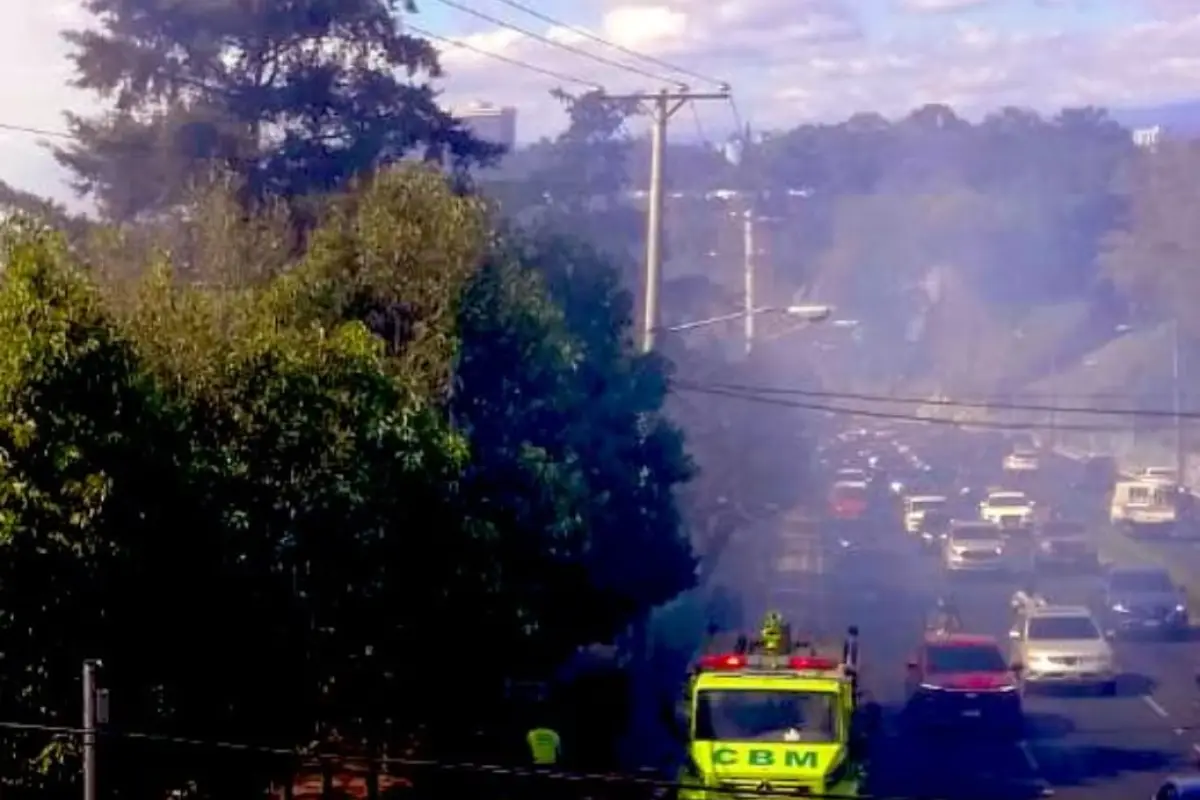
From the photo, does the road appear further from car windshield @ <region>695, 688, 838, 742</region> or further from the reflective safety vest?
the reflective safety vest

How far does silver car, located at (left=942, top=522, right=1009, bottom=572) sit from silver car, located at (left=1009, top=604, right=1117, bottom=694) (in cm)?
1617

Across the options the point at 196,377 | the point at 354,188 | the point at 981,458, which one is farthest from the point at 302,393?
the point at 981,458

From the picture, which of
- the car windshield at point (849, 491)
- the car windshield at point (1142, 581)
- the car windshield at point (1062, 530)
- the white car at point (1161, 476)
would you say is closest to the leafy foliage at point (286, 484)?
the car windshield at point (1142, 581)

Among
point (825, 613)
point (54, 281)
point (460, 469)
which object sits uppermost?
point (54, 281)

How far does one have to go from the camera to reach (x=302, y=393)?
48.9 ft

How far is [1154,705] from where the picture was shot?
97.6 feet

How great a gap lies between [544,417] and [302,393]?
612 cm

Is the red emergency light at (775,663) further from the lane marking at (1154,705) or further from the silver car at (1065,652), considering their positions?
the silver car at (1065,652)

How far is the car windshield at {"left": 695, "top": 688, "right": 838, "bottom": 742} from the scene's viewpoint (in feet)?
58.9

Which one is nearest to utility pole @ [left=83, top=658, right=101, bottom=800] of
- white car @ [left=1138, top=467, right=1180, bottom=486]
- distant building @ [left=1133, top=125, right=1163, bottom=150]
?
white car @ [left=1138, top=467, right=1180, bottom=486]

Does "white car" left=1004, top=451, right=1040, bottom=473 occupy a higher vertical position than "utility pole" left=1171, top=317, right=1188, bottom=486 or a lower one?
lower

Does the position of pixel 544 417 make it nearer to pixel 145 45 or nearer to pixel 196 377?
pixel 196 377

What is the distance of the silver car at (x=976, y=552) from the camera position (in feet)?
156

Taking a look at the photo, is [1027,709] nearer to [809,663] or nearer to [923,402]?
[809,663]
